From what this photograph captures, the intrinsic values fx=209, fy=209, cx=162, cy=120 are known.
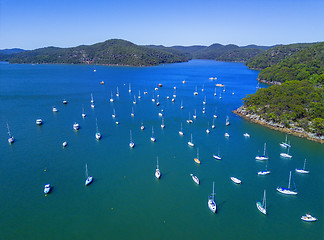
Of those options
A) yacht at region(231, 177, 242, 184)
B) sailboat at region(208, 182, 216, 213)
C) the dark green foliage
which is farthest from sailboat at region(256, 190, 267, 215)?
the dark green foliage

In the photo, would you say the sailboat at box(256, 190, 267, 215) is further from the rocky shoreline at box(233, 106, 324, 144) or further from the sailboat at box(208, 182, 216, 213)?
the rocky shoreline at box(233, 106, 324, 144)

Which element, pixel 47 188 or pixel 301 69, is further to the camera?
pixel 301 69

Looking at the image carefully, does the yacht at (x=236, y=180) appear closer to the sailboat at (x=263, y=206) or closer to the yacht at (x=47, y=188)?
the sailboat at (x=263, y=206)

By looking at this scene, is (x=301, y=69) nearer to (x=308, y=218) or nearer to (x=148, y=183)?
(x=308, y=218)

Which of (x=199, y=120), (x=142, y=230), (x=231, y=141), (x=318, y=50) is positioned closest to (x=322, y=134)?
(x=231, y=141)

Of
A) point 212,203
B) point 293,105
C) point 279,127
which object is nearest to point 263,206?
point 212,203

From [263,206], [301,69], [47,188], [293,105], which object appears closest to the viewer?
[263,206]

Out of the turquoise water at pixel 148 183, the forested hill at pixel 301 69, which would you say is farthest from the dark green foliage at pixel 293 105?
the forested hill at pixel 301 69

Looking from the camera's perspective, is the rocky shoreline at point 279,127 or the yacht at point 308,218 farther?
the rocky shoreline at point 279,127

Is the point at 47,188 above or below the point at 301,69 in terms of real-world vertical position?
below
